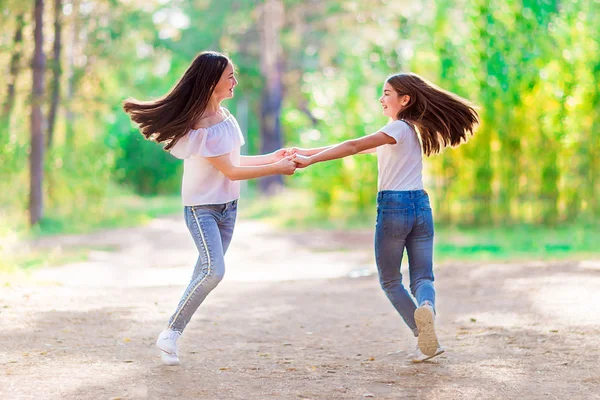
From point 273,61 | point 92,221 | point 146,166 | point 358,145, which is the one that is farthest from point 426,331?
point 146,166

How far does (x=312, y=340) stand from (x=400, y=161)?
1737 millimetres

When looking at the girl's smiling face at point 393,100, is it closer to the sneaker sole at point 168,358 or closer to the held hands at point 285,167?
the held hands at point 285,167

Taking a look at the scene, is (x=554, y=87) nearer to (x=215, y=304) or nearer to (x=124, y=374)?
(x=215, y=304)

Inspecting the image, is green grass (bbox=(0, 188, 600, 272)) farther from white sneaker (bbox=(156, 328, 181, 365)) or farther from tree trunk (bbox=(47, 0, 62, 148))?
white sneaker (bbox=(156, 328, 181, 365))

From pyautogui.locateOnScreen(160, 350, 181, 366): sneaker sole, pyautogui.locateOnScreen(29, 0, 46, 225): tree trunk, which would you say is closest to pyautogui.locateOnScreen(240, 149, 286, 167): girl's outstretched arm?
pyautogui.locateOnScreen(160, 350, 181, 366): sneaker sole

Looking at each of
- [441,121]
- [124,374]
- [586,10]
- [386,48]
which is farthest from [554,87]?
[124,374]

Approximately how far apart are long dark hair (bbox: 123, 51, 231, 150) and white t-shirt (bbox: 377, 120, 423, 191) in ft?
3.40

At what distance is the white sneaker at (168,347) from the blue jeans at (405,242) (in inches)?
50.3

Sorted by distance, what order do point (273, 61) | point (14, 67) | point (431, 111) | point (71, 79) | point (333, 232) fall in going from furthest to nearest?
point (273, 61), point (71, 79), point (14, 67), point (333, 232), point (431, 111)

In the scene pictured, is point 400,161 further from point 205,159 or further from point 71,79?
point 71,79

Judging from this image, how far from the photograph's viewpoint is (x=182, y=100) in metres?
5.11

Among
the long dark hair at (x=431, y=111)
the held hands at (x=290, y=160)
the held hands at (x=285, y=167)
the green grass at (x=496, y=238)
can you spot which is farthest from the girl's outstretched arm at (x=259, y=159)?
the green grass at (x=496, y=238)

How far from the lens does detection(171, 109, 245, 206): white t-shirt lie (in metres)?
5.02

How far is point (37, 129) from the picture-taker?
60.0ft
